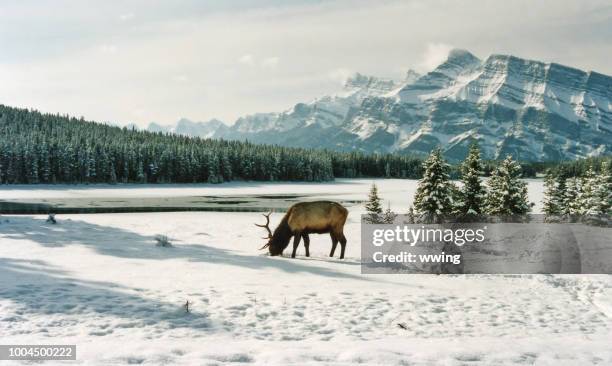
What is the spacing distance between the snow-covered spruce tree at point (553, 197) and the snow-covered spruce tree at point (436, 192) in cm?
1710

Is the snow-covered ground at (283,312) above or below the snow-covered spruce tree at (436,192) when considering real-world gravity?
below

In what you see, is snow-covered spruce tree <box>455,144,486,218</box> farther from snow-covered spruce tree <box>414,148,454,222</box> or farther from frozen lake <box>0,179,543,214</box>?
frozen lake <box>0,179,543,214</box>

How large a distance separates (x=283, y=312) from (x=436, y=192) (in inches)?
808

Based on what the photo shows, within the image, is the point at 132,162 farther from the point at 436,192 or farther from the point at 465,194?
the point at 436,192

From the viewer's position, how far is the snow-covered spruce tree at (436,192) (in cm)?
2852

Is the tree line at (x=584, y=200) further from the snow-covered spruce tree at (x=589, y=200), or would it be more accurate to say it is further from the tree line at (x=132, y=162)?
the tree line at (x=132, y=162)

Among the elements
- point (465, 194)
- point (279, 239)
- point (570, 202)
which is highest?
point (465, 194)

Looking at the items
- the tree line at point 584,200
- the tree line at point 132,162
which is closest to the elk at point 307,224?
the tree line at point 584,200

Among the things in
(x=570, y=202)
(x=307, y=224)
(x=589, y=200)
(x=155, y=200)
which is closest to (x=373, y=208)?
(x=307, y=224)

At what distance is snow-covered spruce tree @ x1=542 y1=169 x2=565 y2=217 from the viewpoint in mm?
41750

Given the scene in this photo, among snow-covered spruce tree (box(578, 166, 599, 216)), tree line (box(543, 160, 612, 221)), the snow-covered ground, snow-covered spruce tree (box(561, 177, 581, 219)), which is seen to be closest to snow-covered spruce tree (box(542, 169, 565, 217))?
tree line (box(543, 160, 612, 221))

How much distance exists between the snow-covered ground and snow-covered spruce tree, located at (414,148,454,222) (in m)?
12.6

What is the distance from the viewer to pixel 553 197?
141ft

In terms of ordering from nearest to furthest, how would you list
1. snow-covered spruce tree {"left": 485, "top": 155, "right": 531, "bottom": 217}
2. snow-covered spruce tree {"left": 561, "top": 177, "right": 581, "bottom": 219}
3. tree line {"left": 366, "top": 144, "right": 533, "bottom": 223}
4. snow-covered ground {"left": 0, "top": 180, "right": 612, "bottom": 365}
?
snow-covered ground {"left": 0, "top": 180, "right": 612, "bottom": 365}, tree line {"left": 366, "top": 144, "right": 533, "bottom": 223}, snow-covered spruce tree {"left": 485, "top": 155, "right": 531, "bottom": 217}, snow-covered spruce tree {"left": 561, "top": 177, "right": 581, "bottom": 219}
